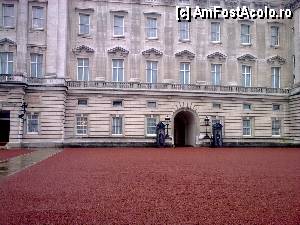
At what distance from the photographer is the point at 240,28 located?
4425 centimetres

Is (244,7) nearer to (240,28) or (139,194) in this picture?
(240,28)

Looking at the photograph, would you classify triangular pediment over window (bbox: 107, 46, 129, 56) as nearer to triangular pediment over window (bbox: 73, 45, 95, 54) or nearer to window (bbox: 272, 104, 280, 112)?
triangular pediment over window (bbox: 73, 45, 95, 54)

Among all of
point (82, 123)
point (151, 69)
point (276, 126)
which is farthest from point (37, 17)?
point (276, 126)

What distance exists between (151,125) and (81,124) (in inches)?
297

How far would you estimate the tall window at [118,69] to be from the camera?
134 ft

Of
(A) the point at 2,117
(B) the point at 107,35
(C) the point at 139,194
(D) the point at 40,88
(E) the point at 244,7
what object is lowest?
(C) the point at 139,194

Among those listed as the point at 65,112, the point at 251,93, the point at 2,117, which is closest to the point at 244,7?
the point at 251,93

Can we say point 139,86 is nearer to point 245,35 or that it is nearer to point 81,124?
point 81,124

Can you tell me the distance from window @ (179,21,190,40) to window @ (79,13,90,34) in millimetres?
10393

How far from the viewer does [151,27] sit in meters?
42.2

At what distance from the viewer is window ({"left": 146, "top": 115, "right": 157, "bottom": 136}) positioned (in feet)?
135

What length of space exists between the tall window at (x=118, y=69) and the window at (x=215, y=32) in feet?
36.5

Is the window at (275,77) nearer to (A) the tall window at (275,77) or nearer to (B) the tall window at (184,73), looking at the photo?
(A) the tall window at (275,77)

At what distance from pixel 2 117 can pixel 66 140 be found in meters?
6.72
